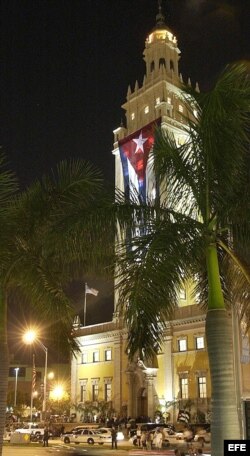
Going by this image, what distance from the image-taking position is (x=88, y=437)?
40906 millimetres

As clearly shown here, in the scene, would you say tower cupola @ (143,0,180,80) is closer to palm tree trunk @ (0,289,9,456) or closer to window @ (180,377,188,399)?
window @ (180,377,188,399)

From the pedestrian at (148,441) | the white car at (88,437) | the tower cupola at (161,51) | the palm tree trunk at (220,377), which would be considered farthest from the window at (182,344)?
the palm tree trunk at (220,377)

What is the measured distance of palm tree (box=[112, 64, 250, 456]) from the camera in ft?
32.2

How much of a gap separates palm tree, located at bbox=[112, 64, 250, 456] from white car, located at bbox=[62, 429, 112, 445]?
106 feet

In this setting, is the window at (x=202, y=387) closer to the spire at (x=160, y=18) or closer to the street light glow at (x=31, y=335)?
the street light glow at (x=31, y=335)

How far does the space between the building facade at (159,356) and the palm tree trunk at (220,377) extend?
32.0 meters

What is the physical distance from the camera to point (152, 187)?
12.6 meters

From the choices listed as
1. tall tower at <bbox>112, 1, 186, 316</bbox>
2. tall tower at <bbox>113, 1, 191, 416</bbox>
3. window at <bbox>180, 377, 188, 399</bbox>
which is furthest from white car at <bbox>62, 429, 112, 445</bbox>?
tall tower at <bbox>112, 1, 186, 316</bbox>

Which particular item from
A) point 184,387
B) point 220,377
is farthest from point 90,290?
point 220,377

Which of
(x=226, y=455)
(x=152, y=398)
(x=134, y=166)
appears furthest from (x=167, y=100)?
(x=226, y=455)

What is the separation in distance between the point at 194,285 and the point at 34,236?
4.19m

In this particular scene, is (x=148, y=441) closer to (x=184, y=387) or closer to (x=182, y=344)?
(x=184, y=387)

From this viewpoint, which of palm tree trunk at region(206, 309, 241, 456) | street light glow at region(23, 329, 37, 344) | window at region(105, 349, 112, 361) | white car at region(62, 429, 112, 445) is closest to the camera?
palm tree trunk at region(206, 309, 241, 456)

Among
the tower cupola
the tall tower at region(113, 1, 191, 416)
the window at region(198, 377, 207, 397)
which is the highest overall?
the tower cupola
